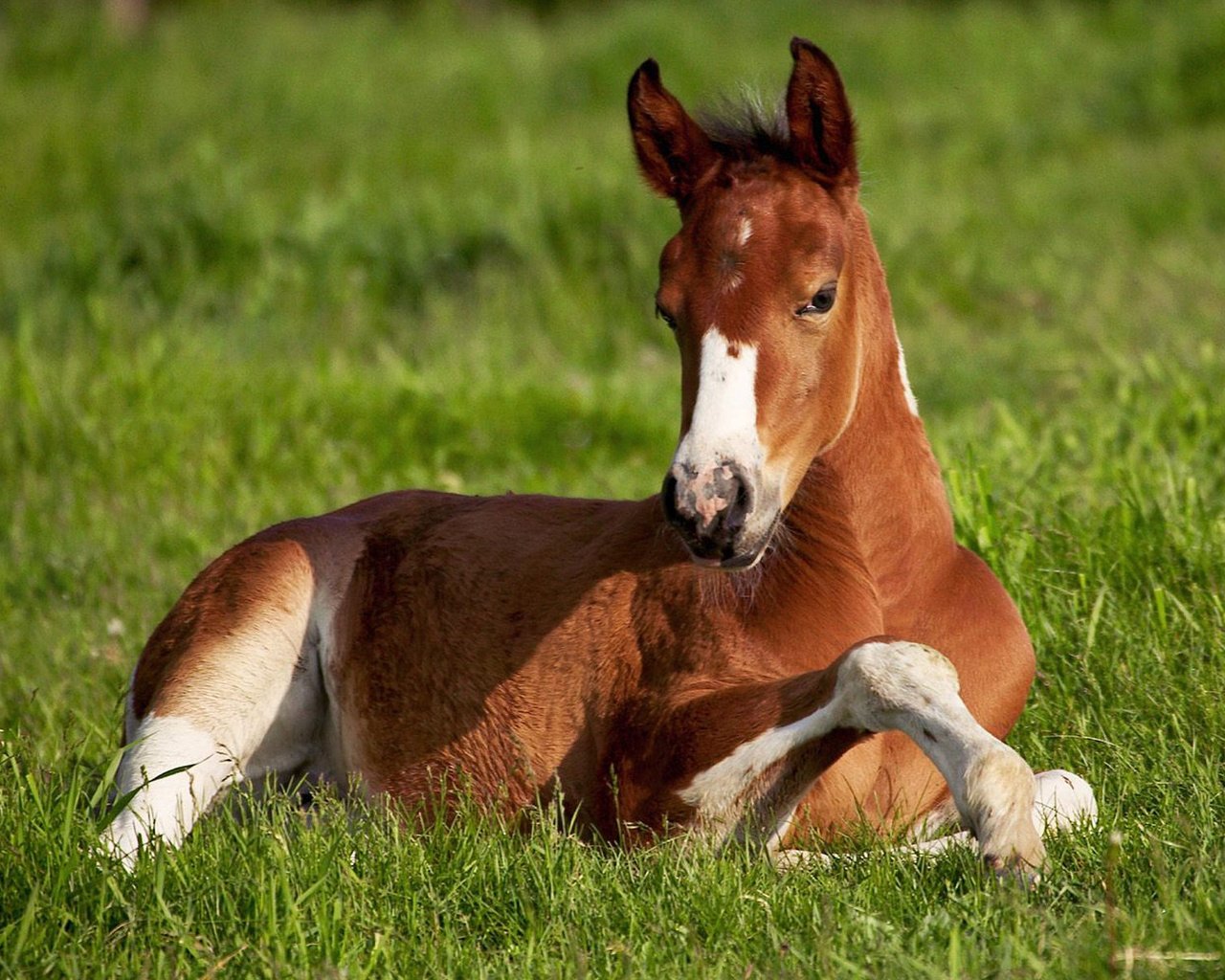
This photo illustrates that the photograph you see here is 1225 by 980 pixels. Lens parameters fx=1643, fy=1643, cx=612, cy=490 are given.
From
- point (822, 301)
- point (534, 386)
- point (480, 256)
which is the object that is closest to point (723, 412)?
point (822, 301)

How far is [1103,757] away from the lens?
151 inches

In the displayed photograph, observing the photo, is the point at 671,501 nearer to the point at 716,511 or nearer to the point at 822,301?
the point at 716,511

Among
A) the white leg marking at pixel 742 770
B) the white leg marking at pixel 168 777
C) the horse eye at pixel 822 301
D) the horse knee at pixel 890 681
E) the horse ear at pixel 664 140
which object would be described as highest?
the horse ear at pixel 664 140

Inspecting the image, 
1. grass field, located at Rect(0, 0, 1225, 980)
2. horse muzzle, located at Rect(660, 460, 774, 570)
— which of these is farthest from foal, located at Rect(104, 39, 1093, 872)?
grass field, located at Rect(0, 0, 1225, 980)

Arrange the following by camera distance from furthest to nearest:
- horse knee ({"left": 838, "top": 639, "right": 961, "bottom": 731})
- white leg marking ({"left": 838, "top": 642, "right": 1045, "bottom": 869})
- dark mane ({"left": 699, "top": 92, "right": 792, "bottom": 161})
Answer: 1. dark mane ({"left": 699, "top": 92, "right": 792, "bottom": 161})
2. horse knee ({"left": 838, "top": 639, "right": 961, "bottom": 731})
3. white leg marking ({"left": 838, "top": 642, "right": 1045, "bottom": 869})

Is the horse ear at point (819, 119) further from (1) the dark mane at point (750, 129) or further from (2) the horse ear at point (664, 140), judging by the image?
(2) the horse ear at point (664, 140)

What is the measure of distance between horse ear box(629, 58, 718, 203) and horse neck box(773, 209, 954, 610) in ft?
1.30

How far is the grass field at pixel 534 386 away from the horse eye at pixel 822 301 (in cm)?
56

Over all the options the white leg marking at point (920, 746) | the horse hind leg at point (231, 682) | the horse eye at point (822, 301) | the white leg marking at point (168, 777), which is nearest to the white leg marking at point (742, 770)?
the white leg marking at point (920, 746)

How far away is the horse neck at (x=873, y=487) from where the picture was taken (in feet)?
12.2

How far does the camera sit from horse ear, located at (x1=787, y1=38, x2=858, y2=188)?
141 inches

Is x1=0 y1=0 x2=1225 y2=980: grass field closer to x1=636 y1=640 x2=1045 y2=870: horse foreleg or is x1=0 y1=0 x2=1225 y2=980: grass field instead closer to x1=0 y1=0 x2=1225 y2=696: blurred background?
x1=0 y1=0 x2=1225 y2=696: blurred background

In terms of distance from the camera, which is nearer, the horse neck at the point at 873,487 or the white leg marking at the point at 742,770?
the white leg marking at the point at 742,770

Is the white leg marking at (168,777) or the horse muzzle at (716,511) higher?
the horse muzzle at (716,511)
